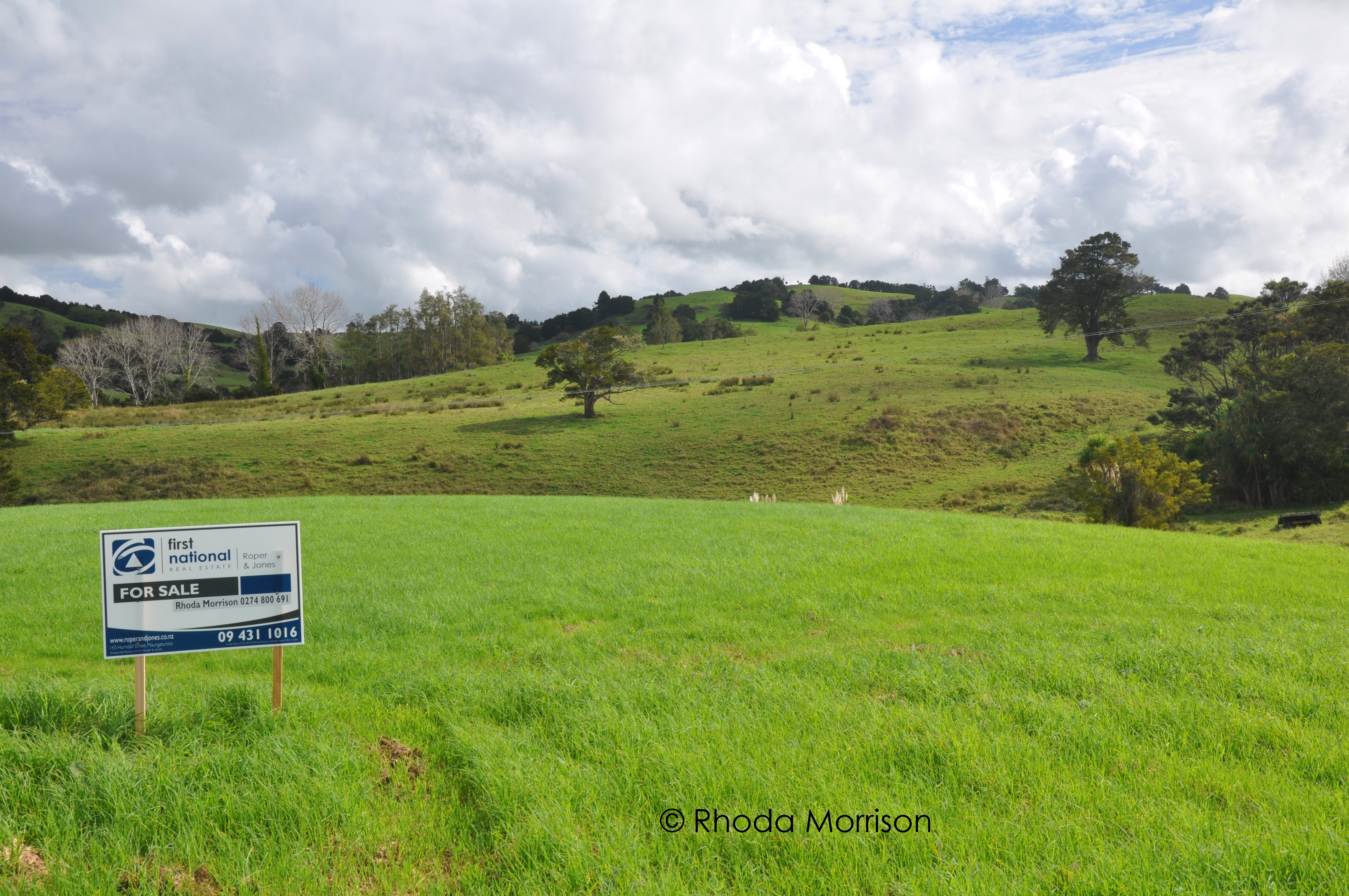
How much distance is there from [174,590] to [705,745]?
4.08 metres

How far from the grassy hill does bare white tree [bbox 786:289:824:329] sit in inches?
2573

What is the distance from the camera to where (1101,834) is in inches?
138

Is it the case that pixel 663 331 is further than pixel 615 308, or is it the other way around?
pixel 615 308

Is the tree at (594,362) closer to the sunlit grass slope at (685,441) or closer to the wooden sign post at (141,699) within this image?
the sunlit grass slope at (685,441)

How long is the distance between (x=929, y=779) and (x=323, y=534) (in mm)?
15136

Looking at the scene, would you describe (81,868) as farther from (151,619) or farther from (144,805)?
(151,619)

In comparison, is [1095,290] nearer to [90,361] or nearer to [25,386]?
[25,386]

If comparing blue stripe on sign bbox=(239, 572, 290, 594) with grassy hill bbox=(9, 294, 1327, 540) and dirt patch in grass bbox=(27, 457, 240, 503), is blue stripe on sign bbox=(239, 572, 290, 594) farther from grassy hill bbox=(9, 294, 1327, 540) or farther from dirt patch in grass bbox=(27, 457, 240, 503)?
dirt patch in grass bbox=(27, 457, 240, 503)

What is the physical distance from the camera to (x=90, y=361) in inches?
3361

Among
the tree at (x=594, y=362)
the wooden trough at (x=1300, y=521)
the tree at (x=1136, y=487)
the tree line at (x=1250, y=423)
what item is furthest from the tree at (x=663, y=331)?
the wooden trough at (x=1300, y=521)

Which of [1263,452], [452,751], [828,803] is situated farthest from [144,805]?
[1263,452]

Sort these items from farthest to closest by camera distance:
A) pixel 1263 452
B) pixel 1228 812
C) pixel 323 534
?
pixel 1263 452
pixel 323 534
pixel 1228 812

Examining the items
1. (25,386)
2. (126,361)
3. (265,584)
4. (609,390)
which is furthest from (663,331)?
(265,584)

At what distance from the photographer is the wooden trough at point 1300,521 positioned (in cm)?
→ 2612
